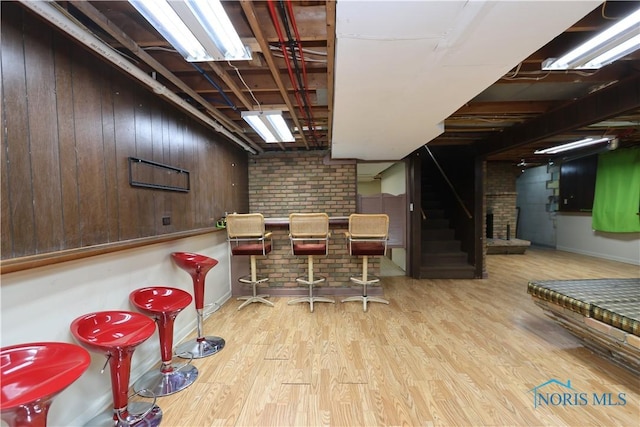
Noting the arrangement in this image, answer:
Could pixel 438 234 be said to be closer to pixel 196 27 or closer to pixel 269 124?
pixel 269 124

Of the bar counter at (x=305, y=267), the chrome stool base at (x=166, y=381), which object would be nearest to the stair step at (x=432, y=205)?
the bar counter at (x=305, y=267)

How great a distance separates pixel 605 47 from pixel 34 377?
3410mm

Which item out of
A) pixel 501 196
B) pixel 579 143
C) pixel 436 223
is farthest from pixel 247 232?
pixel 501 196

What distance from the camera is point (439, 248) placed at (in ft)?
16.7

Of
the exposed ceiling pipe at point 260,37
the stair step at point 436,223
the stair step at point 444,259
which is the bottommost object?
the stair step at point 444,259

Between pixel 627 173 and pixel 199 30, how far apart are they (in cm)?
824

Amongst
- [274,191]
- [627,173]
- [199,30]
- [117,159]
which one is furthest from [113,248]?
[627,173]

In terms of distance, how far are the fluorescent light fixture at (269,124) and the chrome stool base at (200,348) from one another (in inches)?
89.9

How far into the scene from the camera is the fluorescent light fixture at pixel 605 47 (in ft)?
4.62

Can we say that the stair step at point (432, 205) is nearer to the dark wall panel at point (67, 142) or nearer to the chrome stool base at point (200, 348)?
the chrome stool base at point (200, 348)

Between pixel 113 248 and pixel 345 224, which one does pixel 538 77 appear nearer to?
pixel 345 224

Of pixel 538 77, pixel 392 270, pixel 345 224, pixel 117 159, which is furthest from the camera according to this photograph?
pixel 392 270

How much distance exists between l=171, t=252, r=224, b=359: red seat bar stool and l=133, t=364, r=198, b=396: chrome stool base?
0.24m

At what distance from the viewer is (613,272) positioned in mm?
4645
